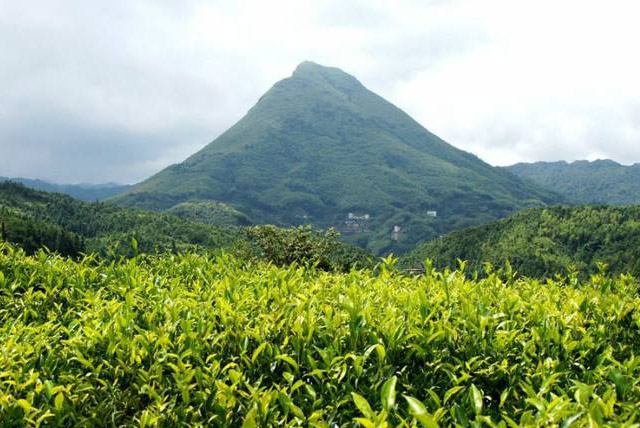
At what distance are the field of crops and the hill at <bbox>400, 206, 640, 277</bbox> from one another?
12125cm

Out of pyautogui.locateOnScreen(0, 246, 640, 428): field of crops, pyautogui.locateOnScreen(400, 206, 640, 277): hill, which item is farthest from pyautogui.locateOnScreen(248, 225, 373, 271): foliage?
pyautogui.locateOnScreen(400, 206, 640, 277): hill

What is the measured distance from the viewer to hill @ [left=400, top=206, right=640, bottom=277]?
12256 cm

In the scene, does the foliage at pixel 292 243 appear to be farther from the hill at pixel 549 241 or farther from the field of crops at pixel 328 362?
the hill at pixel 549 241

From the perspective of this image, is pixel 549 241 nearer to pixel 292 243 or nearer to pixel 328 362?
pixel 292 243

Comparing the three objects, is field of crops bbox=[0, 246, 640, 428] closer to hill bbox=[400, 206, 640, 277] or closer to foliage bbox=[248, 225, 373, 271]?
foliage bbox=[248, 225, 373, 271]

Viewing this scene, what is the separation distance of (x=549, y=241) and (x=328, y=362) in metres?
150

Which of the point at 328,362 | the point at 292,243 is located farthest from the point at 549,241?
the point at 328,362

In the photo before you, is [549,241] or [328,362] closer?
[328,362]

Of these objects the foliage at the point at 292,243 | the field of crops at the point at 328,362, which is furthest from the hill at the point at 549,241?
the field of crops at the point at 328,362

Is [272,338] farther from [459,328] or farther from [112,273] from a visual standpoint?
[112,273]

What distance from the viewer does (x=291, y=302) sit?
3.68 metres

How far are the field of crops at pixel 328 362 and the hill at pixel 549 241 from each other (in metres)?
121

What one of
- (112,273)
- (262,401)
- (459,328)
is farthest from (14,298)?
(459,328)

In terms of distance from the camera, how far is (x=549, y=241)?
136 metres
